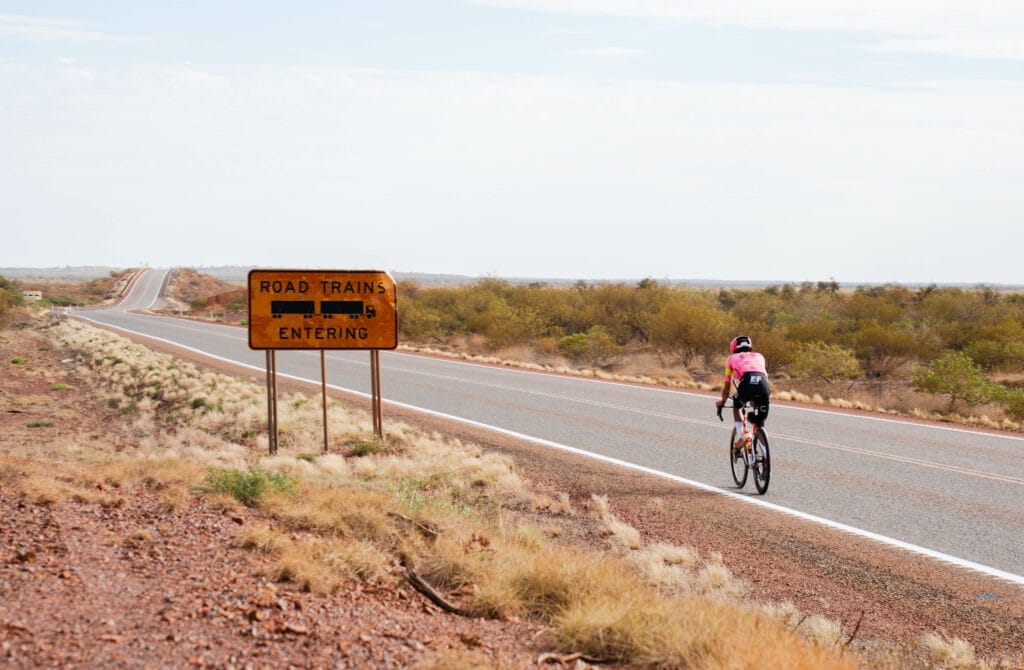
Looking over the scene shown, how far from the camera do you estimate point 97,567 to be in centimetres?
586

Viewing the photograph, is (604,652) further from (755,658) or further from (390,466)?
(390,466)

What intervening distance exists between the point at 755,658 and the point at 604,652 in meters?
0.87

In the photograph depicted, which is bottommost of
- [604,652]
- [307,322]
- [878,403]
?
[878,403]

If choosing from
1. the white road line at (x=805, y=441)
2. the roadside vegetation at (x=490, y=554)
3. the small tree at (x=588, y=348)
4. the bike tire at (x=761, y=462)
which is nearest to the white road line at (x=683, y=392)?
the white road line at (x=805, y=441)

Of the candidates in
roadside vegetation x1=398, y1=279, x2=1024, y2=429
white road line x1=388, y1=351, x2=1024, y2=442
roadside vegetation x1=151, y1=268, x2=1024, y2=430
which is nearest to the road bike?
white road line x1=388, y1=351, x2=1024, y2=442

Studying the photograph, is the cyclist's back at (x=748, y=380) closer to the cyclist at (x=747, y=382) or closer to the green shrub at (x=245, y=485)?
the cyclist at (x=747, y=382)

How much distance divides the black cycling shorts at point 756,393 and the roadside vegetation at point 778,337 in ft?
32.5

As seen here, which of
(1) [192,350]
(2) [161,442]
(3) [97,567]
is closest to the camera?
(3) [97,567]

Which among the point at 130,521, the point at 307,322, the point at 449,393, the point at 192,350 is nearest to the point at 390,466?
the point at 307,322

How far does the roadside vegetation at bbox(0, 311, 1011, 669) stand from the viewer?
5453 mm

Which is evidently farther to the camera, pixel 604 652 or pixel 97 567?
pixel 97 567

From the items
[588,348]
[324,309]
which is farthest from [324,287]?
[588,348]

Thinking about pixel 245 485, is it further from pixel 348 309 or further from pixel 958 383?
pixel 958 383

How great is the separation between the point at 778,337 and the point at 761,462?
28705 millimetres
